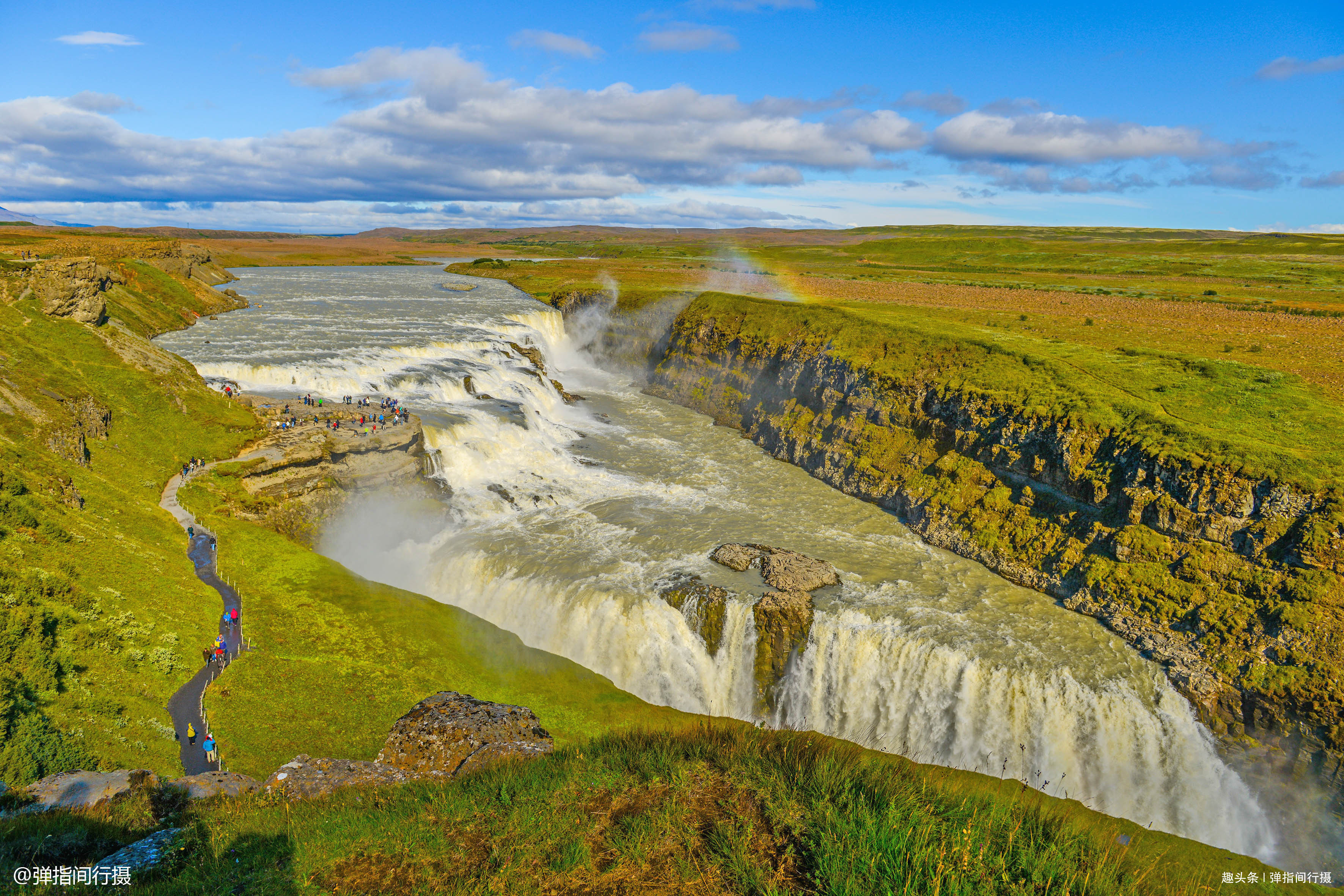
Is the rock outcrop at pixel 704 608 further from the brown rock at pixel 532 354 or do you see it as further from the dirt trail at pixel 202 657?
the brown rock at pixel 532 354

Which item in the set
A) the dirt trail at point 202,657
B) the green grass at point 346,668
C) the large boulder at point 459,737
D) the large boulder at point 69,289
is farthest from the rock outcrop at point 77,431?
the large boulder at point 459,737

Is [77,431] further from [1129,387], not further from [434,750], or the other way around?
[1129,387]

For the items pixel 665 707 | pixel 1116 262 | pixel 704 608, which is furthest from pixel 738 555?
pixel 1116 262

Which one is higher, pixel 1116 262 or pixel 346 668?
pixel 1116 262

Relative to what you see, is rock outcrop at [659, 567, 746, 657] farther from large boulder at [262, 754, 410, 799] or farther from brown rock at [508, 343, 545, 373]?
brown rock at [508, 343, 545, 373]

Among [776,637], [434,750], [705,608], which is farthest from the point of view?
[705,608]

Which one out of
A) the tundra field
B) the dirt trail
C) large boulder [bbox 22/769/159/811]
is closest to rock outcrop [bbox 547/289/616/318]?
the tundra field
